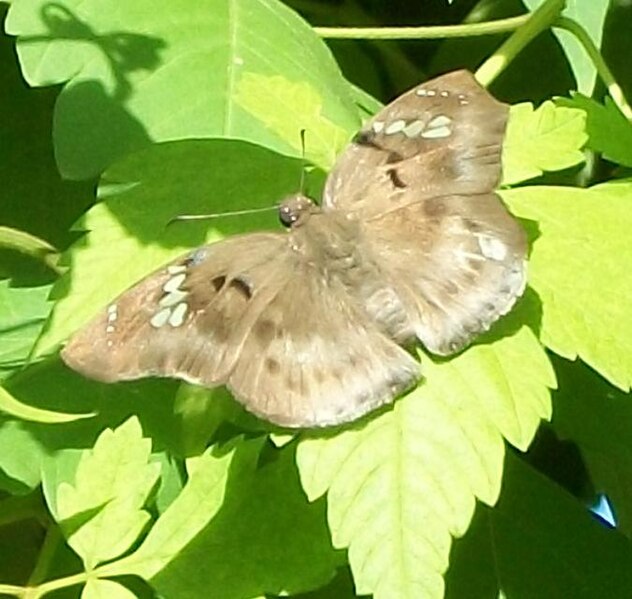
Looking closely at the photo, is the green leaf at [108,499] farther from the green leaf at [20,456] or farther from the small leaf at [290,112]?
the small leaf at [290,112]

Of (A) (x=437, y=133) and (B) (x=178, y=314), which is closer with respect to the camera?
(B) (x=178, y=314)

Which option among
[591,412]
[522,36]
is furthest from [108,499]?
[522,36]

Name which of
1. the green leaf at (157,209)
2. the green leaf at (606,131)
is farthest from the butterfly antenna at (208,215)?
the green leaf at (606,131)

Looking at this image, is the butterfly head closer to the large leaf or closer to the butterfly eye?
the butterfly eye

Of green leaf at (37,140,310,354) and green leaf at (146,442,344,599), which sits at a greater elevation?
green leaf at (37,140,310,354)

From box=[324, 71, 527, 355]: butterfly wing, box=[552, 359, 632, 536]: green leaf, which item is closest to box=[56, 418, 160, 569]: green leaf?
box=[324, 71, 527, 355]: butterfly wing

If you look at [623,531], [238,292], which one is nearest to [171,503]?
[238,292]

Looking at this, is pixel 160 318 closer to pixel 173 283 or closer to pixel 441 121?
pixel 173 283
